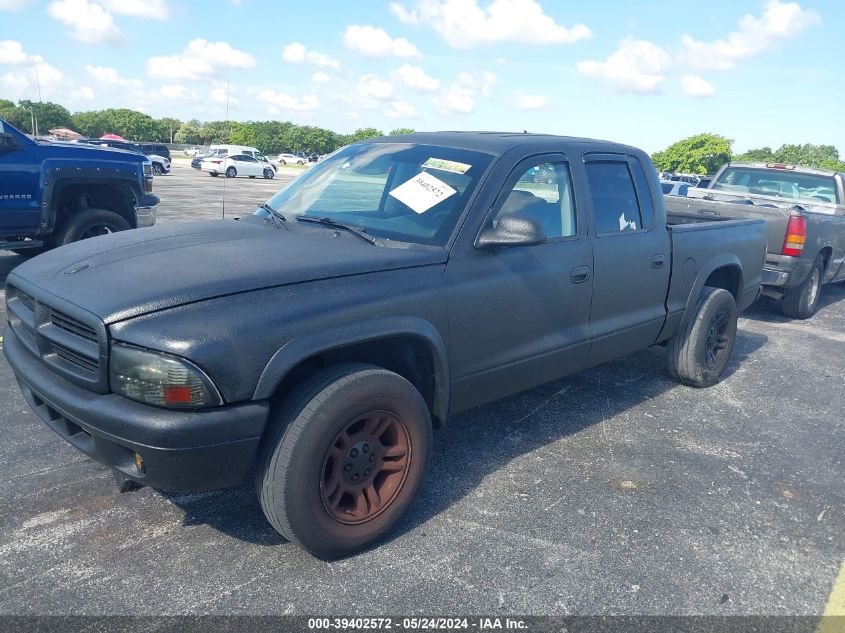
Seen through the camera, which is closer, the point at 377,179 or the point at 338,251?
the point at 338,251

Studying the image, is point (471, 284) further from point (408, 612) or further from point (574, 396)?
point (574, 396)

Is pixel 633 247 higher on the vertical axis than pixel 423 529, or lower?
higher

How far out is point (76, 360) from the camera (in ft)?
8.70

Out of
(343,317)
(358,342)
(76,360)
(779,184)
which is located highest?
(779,184)

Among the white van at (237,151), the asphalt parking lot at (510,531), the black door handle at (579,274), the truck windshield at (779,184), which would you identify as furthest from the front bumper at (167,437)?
the white van at (237,151)

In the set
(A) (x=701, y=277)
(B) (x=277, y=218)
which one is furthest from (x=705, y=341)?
(B) (x=277, y=218)

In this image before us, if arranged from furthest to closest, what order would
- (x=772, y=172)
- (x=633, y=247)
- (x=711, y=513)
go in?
(x=772, y=172) < (x=633, y=247) < (x=711, y=513)

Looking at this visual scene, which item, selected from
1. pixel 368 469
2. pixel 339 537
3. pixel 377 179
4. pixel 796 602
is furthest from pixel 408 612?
pixel 377 179

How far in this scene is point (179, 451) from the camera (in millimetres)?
2402

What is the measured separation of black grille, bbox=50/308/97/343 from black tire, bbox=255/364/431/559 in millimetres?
747

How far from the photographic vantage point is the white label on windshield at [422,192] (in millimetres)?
3445

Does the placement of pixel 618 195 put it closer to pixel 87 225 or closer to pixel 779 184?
pixel 87 225

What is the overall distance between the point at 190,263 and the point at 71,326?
51 centimetres

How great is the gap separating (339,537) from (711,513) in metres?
1.86
